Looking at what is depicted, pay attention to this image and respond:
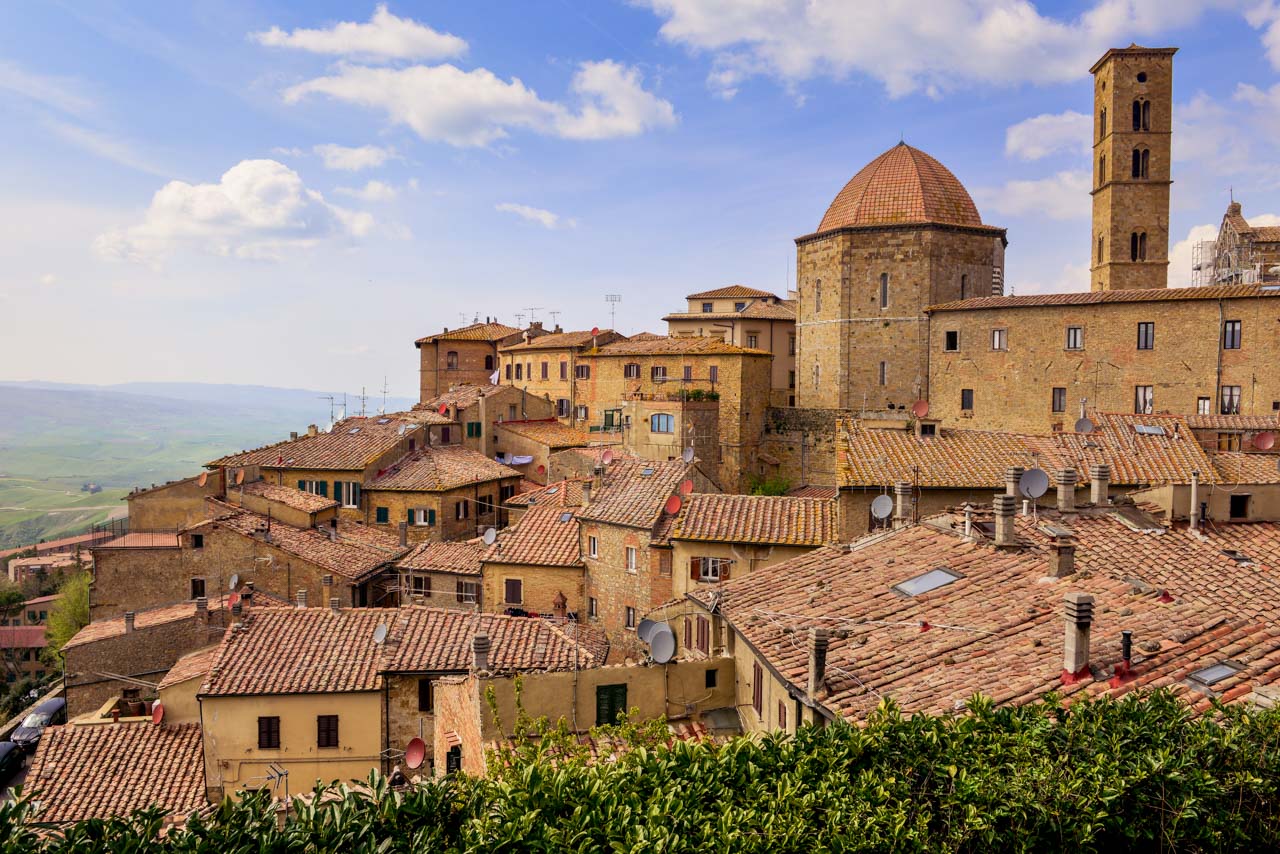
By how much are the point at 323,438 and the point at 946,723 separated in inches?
1624

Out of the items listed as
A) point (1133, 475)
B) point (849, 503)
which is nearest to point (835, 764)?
point (849, 503)

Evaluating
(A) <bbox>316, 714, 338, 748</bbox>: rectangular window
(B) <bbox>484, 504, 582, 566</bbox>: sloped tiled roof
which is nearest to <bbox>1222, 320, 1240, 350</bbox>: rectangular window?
(B) <bbox>484, 504, 582, 566</bbox>: sloped tiled roof

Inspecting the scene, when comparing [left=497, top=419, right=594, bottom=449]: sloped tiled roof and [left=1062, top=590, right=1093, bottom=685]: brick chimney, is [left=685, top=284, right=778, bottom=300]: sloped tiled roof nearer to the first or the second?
[left=497, top=419, right=594, bottom=449]: sloped tiled roof

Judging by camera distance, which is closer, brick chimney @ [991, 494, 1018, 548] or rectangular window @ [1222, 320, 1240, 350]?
brick chimney @ [991, 494, 1018, 548]

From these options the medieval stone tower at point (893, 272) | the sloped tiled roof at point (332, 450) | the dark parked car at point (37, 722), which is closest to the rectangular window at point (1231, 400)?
the medieval stone tower at point (893, 272)

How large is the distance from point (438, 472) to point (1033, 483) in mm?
29669

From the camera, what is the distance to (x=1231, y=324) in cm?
3556

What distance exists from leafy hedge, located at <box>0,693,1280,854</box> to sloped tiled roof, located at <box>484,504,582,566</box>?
75.9 feet

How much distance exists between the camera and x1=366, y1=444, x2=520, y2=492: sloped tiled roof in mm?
41175

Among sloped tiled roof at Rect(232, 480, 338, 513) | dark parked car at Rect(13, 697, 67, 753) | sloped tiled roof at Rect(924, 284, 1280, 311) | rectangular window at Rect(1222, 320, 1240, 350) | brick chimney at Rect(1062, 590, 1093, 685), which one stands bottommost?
dark parked car at Rect(13, 697, 67, 753)

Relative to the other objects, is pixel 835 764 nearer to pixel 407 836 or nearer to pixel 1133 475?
pixel 407 836

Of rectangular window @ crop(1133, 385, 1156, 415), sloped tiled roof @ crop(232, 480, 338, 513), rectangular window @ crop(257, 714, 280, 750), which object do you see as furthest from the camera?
sloped tiled roof @ crop(232, 480, 338, 513)

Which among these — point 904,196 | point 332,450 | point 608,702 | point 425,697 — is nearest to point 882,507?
point 608,702

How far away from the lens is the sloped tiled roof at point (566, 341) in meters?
59.4
